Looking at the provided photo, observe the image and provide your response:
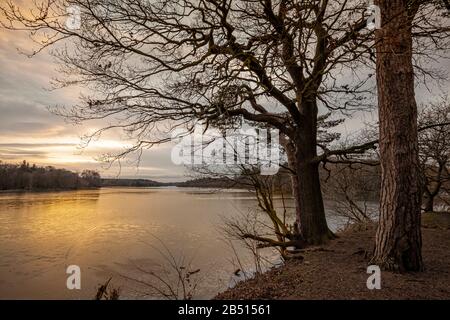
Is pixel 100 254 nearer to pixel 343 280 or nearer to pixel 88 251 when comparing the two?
pixel 88 251

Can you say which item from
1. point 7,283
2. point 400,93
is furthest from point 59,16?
point 7,283

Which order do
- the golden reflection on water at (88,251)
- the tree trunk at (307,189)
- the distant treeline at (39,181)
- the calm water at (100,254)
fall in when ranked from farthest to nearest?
the distant treeline at (39,181), the golden reflection on water at (88,251), the calm water at (100,254), the tree trunk at (307,189)

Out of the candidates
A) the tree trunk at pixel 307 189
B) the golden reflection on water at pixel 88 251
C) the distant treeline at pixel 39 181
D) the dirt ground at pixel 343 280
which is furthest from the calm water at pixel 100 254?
the distant treeline at pixel 39 181

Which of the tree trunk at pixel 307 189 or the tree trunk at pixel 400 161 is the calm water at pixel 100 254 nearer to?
the tree trunk at pixel 307 189

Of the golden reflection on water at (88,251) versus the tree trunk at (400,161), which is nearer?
the tree trunk at (400,161)

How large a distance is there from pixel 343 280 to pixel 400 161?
1915 millimetres

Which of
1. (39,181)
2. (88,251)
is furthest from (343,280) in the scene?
(39,181)

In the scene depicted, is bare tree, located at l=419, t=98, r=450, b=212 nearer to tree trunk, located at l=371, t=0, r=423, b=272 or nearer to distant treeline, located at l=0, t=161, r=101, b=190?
tree trunk, located at l=371, t=0, r=423, b=272

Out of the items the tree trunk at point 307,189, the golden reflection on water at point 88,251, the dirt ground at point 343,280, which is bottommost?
the golden reflection on water at point 88,251

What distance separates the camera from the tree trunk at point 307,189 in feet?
28.0

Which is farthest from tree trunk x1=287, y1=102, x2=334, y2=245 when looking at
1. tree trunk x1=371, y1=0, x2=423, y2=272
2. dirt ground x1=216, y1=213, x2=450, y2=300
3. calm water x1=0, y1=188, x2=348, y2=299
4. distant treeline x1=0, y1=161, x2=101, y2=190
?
distant treeline x1=0, y1=161, x2=101, y2=190

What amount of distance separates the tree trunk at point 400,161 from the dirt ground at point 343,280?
31cm

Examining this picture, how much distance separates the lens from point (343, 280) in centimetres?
511
